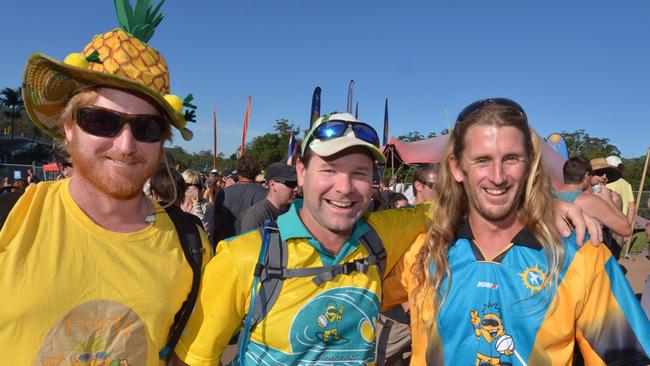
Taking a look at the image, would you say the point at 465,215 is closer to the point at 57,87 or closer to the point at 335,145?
the point at 335,145

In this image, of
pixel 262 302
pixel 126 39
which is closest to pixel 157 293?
pixel 262 302

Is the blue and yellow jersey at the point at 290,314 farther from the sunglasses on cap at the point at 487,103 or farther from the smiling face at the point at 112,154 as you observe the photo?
the sunglasses on cap at the point at 487,103

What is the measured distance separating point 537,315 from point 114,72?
83.6 inches

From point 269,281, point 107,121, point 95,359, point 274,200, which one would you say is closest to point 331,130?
point 269,281

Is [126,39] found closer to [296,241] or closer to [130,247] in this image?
[130,247]

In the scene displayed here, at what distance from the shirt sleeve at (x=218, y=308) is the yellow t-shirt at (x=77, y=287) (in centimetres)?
10

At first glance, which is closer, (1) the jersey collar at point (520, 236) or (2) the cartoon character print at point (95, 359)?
(2) the cartoon character print at point (95, 359)

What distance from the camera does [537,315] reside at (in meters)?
1.91

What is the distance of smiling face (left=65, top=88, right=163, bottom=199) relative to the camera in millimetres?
1783

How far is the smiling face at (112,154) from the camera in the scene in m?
1.78

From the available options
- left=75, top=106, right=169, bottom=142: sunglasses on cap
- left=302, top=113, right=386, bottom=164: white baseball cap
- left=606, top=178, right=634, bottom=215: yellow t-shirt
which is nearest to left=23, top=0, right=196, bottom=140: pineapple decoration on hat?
left=75, top=106, right=169, bottom=142: sunglasses on cap

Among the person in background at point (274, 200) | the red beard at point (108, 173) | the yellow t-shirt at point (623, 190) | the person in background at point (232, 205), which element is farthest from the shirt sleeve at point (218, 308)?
the yellow t-shirt at point (623, 190)

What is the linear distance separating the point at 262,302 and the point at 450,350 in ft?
2.97

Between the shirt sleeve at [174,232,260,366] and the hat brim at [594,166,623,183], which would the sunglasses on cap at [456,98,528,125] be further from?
the hat brim at [594,166,623,183]
